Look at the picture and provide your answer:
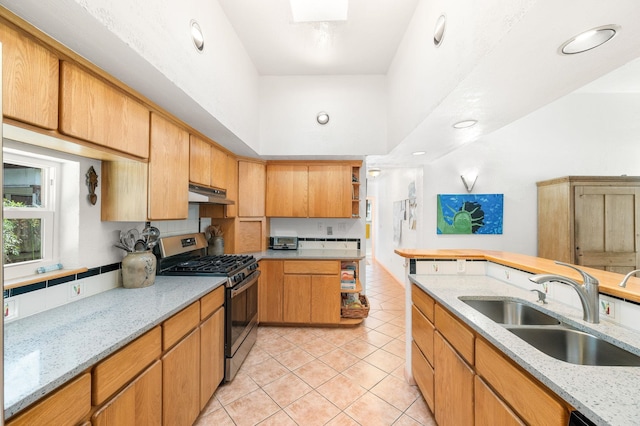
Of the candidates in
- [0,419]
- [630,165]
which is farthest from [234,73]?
[630,165]

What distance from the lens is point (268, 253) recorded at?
3.31 m

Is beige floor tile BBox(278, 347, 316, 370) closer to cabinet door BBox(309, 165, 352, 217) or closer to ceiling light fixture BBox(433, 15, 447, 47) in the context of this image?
cabinet door BBox(309, 165, 352, 217)

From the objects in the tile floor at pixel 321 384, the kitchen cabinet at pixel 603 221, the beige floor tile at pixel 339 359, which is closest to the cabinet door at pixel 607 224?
the kitchen cabinet at pixel 603 221

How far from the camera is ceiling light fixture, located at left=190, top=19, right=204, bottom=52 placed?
166 cm

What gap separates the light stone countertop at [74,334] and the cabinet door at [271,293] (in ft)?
4.49

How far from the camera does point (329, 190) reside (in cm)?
340

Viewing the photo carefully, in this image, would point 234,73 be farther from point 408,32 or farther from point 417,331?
point 417,331

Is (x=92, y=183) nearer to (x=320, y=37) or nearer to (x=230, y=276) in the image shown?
(x=230, y=276)

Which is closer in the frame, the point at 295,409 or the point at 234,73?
the point at 295,409

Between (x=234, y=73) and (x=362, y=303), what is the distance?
3.07m

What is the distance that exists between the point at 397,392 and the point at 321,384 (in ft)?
2.02

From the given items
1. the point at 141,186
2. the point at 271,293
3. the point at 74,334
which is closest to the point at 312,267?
the point at 271,293

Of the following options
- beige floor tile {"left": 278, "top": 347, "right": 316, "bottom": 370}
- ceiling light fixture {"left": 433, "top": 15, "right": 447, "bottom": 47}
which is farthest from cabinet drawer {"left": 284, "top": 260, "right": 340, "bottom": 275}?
ceiling light fixture {"left": 433, "top": 15, "right": 447, "bottom": 47}

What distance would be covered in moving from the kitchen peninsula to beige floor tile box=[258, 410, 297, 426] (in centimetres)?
97
